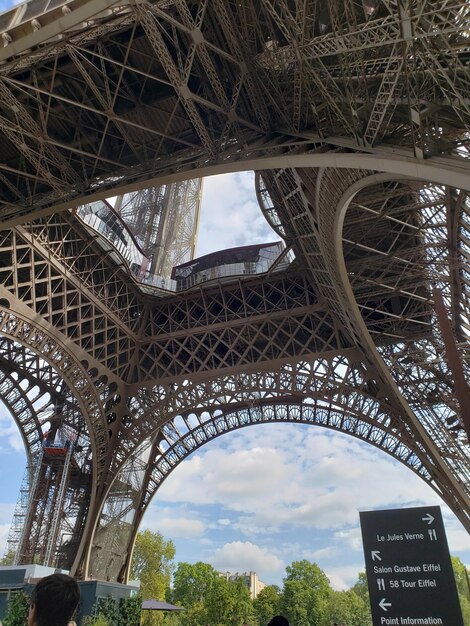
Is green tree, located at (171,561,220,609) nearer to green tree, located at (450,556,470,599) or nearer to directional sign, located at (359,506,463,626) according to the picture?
green tree, located at (450,556,470,599)

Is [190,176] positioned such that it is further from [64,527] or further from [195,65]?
[64,527]

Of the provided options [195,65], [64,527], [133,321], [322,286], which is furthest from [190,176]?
[64,527]

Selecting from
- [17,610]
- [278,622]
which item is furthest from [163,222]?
[278,622]

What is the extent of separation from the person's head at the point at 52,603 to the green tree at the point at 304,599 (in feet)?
180

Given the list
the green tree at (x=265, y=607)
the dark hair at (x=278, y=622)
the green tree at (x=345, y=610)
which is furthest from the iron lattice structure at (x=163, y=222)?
the green tree at (x=265, y=607)

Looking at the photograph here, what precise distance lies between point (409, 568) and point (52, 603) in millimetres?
2554

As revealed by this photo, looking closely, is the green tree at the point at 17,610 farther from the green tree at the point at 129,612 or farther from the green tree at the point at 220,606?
the green tree at the point at 220,606

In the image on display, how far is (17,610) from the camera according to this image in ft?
67.7

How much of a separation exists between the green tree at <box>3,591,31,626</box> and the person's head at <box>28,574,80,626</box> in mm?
22086

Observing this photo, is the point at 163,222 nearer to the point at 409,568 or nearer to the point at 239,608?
the point at 239,608

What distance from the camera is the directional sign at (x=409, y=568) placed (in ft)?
11.6

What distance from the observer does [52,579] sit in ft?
8.32

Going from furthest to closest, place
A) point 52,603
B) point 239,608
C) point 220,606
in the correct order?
1. point 239,608
2. point 220,606
3. point 52,603

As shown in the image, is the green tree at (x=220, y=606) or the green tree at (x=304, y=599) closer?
the green tree at (x=220, y=606)
